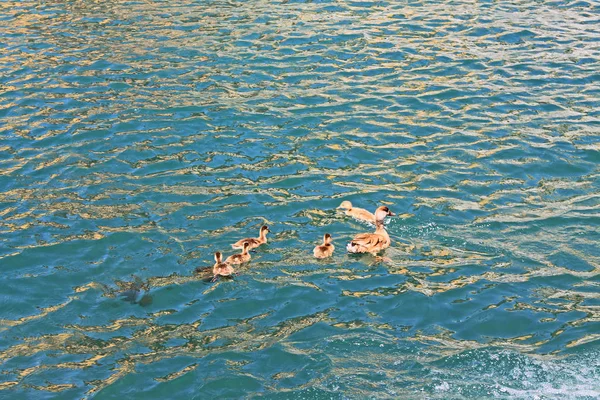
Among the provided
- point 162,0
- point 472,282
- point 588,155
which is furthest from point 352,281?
point 162,0

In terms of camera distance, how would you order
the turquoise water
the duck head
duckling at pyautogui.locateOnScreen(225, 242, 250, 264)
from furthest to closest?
the duck head → duckling at pyautogui.locateOnScreen(225, 242, 250, 264) → the turquoise water

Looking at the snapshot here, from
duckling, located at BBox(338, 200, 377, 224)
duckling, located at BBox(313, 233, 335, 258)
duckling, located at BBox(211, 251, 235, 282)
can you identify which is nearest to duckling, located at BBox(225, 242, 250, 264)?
duckling, located at BBox(211, 251, 235, 282)

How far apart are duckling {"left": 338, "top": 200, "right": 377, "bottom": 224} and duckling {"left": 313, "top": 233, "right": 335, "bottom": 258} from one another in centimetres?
115

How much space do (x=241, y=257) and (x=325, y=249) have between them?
4.30 ft

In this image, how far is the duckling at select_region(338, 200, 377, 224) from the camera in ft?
44.4

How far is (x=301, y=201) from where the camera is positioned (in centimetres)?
1431

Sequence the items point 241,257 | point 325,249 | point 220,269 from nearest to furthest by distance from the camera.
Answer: point 220,269, point 241,257, point 325,249

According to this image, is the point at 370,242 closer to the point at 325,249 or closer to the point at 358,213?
the point at 325,249

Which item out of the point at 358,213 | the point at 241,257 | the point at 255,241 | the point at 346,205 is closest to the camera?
the point at 241,257

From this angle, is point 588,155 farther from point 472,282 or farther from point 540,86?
point 472,282

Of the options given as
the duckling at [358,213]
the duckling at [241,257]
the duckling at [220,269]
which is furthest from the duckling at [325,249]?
the duckling at [220,269]

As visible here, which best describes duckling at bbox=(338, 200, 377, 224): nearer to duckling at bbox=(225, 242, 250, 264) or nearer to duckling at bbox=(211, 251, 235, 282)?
duckling at bbox=(225, 242, 250, 264)

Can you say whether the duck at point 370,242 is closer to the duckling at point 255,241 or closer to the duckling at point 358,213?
the duckling at point 358,213


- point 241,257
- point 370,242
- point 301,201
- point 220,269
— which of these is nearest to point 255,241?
point 241,257
